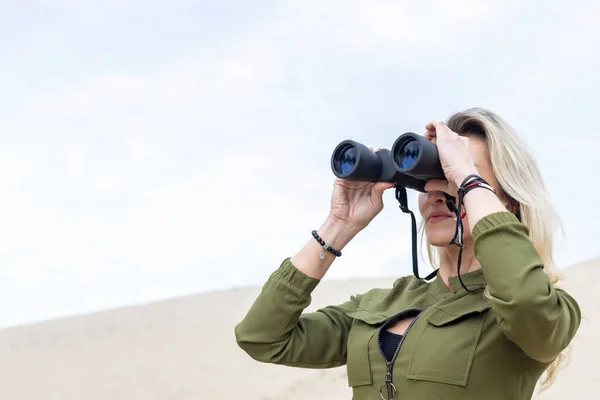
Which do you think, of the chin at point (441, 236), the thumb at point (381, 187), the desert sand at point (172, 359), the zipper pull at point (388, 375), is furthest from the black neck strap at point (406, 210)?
the desert sand at point (172, 359)

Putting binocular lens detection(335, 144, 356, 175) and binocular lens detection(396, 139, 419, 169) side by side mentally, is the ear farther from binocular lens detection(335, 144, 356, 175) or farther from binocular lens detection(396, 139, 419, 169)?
binocular lens detection(335, 144, 356, 175)

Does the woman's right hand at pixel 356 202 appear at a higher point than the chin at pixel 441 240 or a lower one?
higher

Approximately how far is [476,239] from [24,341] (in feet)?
43.9

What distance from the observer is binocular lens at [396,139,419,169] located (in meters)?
1.78

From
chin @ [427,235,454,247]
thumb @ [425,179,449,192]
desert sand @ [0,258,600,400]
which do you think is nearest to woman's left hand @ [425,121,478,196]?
thumb @ [425,179,449,192]

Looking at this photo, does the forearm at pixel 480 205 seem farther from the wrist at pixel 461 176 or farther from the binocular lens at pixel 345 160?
the binocular lens at pixel 345 160

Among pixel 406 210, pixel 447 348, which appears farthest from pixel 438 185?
pixel 447 348

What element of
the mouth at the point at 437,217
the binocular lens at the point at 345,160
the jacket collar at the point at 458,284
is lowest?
the jacket collar at the point at 458,284

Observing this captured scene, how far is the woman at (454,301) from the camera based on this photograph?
153 centimetres

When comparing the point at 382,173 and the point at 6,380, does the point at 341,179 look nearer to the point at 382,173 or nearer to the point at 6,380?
the point at 382,173

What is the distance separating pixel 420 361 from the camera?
167 cm

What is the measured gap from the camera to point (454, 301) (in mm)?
1773

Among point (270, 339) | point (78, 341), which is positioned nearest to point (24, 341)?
point (78, 341)

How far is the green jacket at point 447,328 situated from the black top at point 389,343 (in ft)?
0.06
